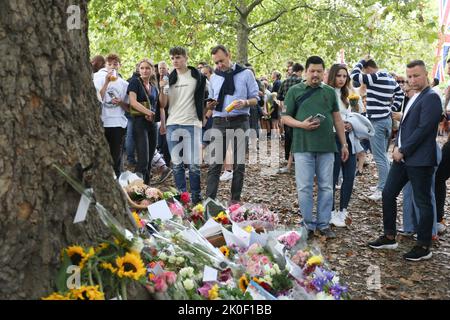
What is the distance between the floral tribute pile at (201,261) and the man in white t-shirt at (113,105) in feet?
10.6

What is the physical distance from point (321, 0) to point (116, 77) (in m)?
10.6

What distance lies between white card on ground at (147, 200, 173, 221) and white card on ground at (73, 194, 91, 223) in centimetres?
141

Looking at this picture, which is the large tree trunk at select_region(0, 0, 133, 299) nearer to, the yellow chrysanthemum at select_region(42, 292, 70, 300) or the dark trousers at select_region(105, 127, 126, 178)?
the yellow chrysanthemum at select_region(42, 292, 70, 300)

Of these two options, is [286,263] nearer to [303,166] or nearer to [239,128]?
[303,166]

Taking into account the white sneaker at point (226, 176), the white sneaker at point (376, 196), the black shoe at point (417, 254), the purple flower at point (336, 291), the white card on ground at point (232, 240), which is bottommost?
the black shoe at point (417, 254)

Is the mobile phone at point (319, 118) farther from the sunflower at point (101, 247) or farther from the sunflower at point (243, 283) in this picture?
the sunflower at point (101, 247)

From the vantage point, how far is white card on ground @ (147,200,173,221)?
158 inches

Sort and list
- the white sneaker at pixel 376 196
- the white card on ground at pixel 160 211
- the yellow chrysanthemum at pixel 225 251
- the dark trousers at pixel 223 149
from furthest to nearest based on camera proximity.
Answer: the white sneaker at pixel 376 196 → the dark trousers at pixel 223 149 → the white card on ground at pixel 160 211 → the yellow chrysanthemum at pixel 225 251

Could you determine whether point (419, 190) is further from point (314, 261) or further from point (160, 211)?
point (160, 211)

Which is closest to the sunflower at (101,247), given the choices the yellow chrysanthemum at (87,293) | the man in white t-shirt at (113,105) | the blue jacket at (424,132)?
the yellow chrysanthemum at (87,293)

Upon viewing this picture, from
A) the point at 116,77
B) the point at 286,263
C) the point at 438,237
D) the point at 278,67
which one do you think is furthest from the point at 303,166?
the point at 278,67

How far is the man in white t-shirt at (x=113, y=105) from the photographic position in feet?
23.7

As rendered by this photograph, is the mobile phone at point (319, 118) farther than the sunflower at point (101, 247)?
Yes

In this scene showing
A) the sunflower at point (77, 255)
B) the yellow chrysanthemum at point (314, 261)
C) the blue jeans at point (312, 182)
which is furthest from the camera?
the blue jeans at point (312, 182)
